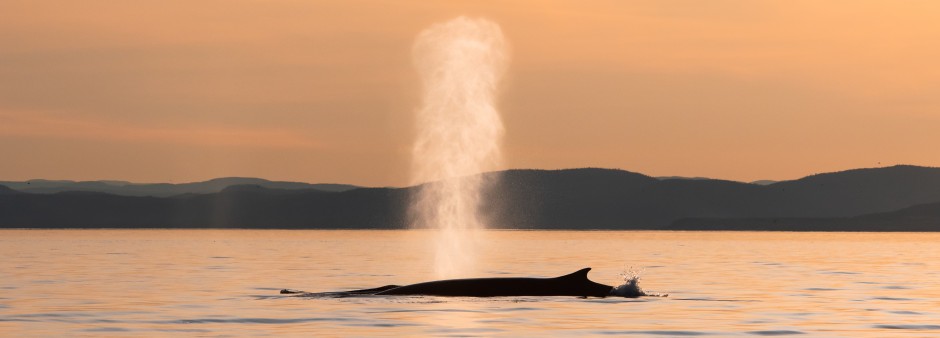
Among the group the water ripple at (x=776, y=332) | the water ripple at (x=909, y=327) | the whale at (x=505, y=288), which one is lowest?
the water ripple at (x=776, y=332)

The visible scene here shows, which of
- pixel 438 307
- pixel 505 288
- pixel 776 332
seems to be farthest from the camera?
pixel 505 288

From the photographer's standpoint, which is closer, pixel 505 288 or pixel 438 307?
pixel 438 307

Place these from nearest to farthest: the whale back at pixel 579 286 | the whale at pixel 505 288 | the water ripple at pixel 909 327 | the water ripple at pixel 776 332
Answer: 1. the water ripple at pixel 776 332
2. the water ripple at pixel 909 327
3. the whale at pixel 505 288
4. the whale back at pixel 579 286

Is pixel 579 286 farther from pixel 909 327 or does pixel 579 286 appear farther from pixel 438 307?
pixel 909 327

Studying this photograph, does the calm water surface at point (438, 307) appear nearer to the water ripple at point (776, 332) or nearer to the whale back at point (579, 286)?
the water ripple at point (776, 332)

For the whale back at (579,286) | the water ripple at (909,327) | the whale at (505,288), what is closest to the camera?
the water ripple at (909,327)

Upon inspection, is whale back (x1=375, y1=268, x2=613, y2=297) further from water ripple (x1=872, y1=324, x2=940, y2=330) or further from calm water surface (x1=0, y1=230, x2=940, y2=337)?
water ripple (x1=872, y1=324, x2=940, y2=330)

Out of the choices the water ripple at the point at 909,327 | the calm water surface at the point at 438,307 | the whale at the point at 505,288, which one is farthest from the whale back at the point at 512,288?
the water ripple at the point at 909,327

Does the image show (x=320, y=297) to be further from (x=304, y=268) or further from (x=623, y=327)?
(x=304, y=268)

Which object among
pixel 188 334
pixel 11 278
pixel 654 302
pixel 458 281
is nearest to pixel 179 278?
pixel 11 278

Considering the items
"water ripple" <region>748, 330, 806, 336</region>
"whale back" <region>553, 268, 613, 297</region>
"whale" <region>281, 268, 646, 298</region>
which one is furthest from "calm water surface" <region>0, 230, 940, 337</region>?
"whale" <region>281, 268, 646, 298</region>

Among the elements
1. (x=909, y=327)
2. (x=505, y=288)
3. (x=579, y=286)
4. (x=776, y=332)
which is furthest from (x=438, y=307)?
(x=909, y=327)

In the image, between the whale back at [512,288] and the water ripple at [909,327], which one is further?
the whale back at [512,288]

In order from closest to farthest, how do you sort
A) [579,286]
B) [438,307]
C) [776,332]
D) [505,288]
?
[776,332] < [438,307] < [505,288] < [579,286]
